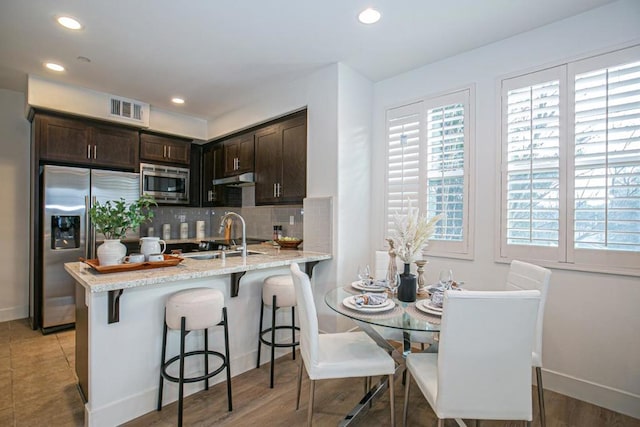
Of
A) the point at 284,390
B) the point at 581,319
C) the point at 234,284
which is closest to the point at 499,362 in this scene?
the point at 581,319

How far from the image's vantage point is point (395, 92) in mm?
3400

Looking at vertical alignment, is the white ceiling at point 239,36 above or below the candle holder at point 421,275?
above

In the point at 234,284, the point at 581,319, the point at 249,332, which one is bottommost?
the point at 249,332

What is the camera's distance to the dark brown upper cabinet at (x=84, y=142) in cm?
362

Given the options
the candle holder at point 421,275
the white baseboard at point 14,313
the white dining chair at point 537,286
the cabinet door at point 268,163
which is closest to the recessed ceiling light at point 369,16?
the cabinet door at point 268,163

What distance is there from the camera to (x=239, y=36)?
8.68 ft

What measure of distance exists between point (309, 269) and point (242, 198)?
2483mm

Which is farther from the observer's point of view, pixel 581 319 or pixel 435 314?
pixel 581 319

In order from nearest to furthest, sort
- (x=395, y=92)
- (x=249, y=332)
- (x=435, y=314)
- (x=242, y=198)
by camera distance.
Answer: (x=435, y=314) → (x=249, y=332) → (x=395, y=92) → (x=242, y=198)

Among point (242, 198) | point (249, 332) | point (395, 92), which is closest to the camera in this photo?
point (249, 332)

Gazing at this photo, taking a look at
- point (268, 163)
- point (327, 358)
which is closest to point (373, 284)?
point (327, 358)

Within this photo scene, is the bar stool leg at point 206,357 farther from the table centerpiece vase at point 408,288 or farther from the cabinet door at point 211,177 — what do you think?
the cabinet door at point 211,177

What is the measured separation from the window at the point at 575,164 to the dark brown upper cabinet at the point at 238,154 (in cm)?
290

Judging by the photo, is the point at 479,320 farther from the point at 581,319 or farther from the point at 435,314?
the point at 581,319
